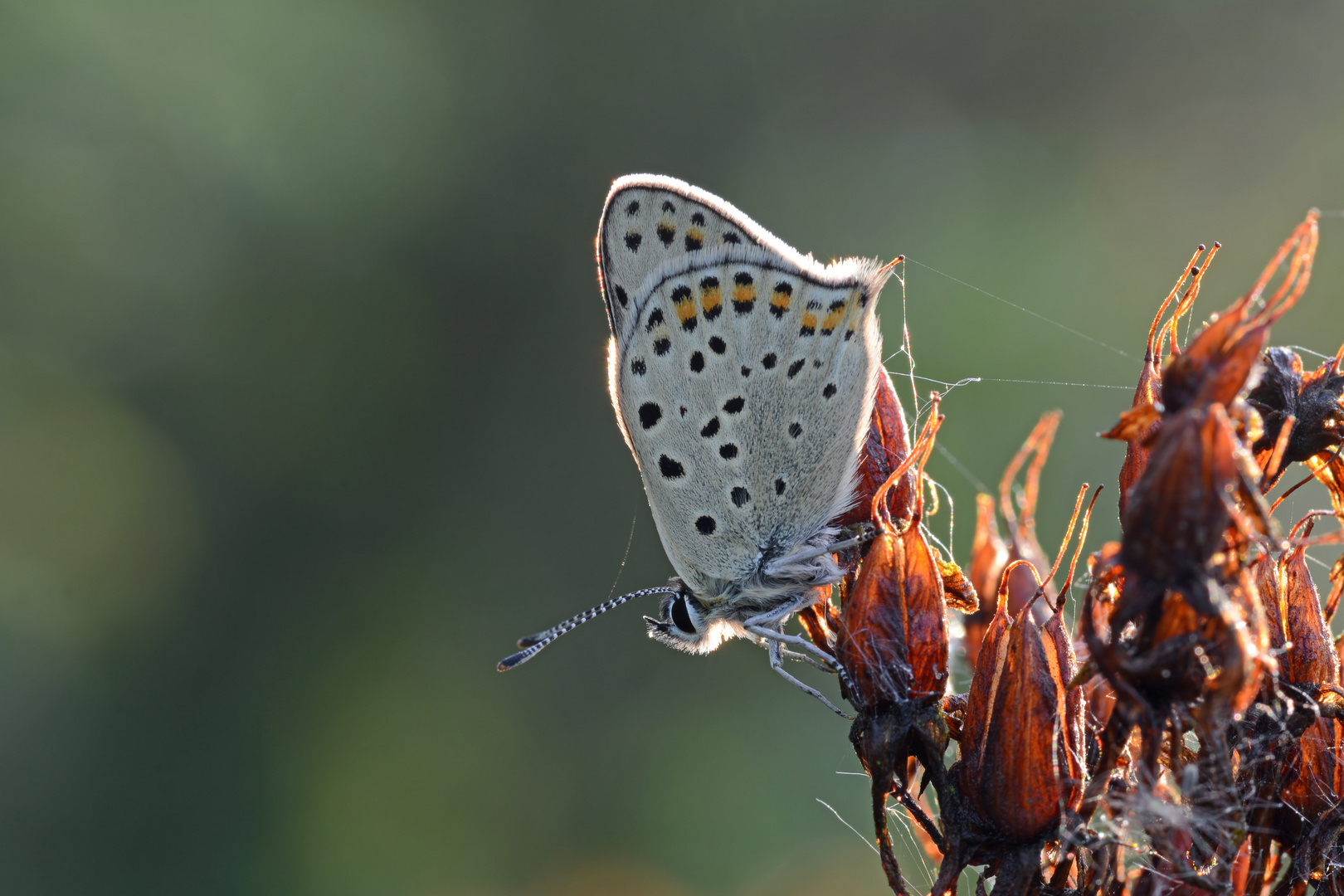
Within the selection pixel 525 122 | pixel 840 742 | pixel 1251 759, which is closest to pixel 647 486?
pixel 1251 759

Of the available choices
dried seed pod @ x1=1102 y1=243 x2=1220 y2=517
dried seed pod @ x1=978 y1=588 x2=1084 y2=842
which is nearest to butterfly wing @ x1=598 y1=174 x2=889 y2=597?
dried seed pod @ x1=1102 y1=243 x2=1220 y2=517

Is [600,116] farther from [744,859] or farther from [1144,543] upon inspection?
[1144,543]

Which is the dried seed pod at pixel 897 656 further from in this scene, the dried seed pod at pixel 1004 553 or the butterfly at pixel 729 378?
the butterfly at pixel 729 378

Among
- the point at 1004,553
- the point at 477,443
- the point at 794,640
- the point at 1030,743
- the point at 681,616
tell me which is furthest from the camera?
the point at 477,443

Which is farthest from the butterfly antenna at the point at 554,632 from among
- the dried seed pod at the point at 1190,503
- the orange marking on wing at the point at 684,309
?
the dried seed pod at the point at 1190,503

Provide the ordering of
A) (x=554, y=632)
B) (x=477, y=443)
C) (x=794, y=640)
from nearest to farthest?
(x=794, y=640) < (x=554, y=632) < (x=477, y=443)

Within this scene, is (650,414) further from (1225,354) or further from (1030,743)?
(1225,354)

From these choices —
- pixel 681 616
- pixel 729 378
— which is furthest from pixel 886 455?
pixel 681 616

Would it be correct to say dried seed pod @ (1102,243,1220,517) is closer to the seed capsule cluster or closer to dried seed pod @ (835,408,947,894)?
the seed capsule cluster
